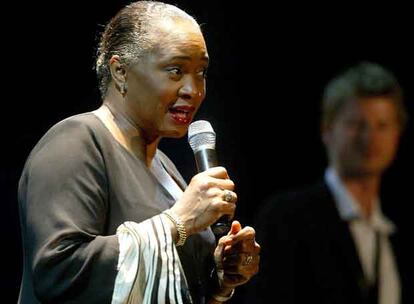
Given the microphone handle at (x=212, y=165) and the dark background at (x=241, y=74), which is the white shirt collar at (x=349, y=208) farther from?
the dark background at (x=241, y=74)

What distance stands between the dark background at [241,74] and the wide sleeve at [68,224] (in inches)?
33.2

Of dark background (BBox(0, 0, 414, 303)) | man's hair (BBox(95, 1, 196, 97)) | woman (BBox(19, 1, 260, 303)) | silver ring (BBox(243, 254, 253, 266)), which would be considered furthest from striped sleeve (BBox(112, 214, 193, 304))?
dark background (BBox(0, 0, 414, 303))

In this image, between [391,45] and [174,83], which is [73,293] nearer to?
[174,83]

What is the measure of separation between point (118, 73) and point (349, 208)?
1.68 ft

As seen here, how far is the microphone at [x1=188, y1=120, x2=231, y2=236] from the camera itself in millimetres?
1411

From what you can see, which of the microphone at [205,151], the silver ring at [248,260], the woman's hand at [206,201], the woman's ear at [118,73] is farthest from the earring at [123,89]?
the silver ring at [248,260]

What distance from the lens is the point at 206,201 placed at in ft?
4.45

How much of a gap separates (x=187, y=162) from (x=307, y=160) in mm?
347

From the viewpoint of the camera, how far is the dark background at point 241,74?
2.19 m

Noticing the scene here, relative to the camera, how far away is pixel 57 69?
2281 millimetres

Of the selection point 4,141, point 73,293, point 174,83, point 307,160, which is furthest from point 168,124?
point 4,141

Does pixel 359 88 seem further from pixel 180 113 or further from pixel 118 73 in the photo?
pixel 118 73

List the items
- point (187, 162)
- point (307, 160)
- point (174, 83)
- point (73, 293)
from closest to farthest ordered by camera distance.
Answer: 1. point (73, 293)
2. point (174, 83)
3. point (307, 160)
4. point (187, 162)

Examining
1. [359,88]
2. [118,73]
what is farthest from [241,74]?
[118,73]
